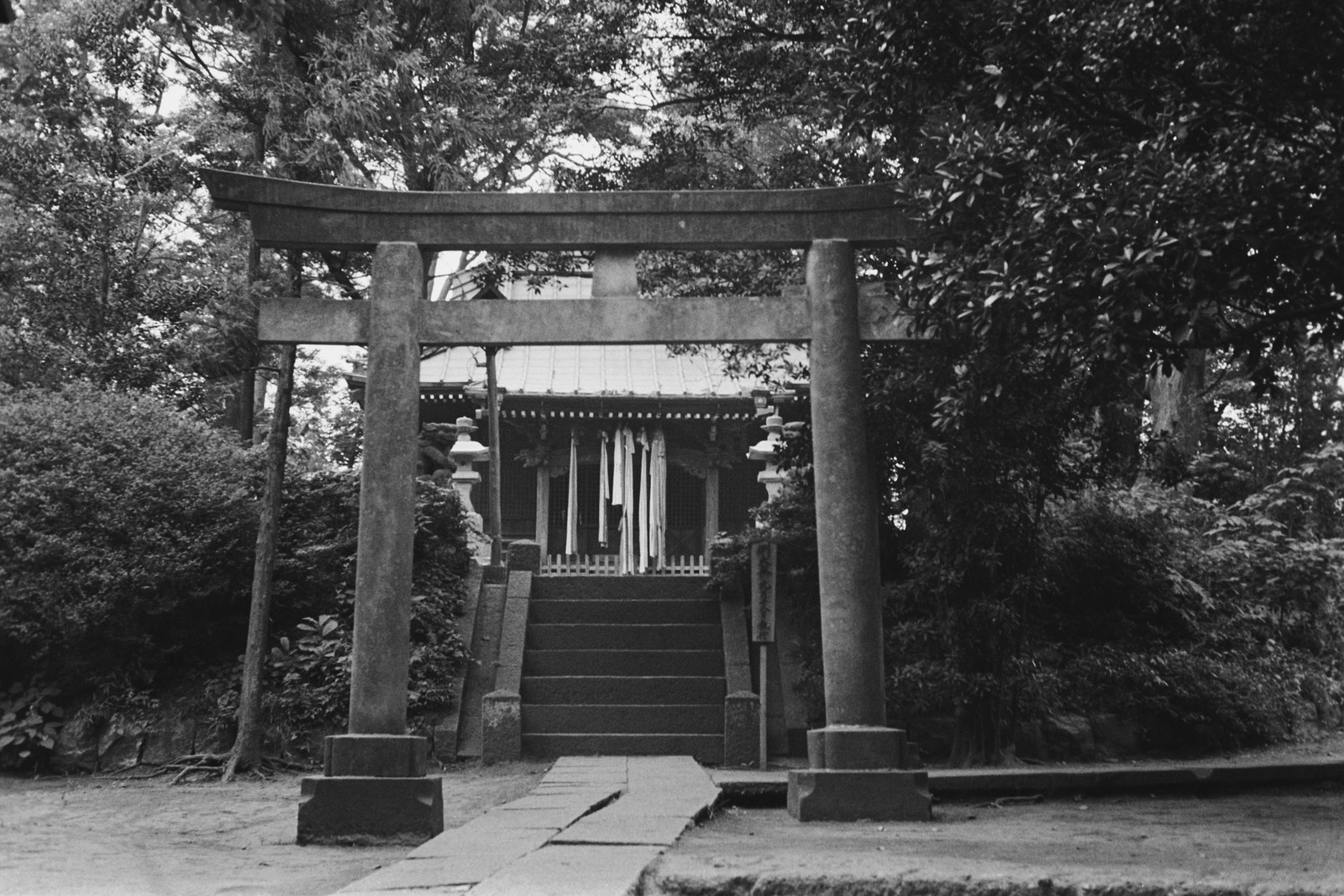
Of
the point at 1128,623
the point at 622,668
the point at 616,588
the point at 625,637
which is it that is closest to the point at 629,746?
the point at 622,668

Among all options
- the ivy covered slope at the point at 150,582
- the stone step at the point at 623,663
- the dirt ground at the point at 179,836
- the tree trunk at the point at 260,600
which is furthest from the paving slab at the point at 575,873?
the stone step at the point at 623,663

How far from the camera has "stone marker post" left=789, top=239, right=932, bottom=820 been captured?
22.7 feet

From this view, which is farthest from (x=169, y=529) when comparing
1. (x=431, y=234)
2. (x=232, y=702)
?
(x=431, y=234)

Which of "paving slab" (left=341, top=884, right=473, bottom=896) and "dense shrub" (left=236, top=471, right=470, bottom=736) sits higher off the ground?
"dense shrub" (left=236, top=471, right=470, bottom=736)

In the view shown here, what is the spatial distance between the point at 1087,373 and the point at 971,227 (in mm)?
2351

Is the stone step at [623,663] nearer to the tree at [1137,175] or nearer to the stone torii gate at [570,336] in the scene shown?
the stone torii gate at [570,336]

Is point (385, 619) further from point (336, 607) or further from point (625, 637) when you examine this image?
point (625, 637)

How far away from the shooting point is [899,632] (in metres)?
10.7

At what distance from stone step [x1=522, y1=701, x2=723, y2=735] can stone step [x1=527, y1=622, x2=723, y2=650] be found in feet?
4.16

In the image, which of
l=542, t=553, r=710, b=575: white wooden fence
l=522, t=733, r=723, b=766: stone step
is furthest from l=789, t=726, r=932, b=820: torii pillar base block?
l=542, t=553, r=710, b=575: white wooden fence

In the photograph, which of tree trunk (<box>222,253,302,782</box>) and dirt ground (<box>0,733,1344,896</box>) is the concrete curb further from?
tree trunk (<box>222,253,302,782</box>)

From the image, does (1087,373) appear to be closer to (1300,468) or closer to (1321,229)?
(1321,229)

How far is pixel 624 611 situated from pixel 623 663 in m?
1.04

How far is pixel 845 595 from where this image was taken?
23.7ft
